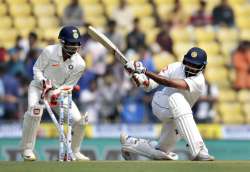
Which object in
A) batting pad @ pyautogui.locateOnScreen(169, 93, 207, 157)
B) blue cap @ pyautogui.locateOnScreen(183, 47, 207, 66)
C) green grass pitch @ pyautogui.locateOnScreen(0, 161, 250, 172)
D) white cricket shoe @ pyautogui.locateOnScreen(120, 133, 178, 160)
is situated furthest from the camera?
white cricket shoe @ pyautogui.locateOnScreen(120, 133, 178, 160)

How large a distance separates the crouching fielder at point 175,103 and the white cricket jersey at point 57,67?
82 centimetres

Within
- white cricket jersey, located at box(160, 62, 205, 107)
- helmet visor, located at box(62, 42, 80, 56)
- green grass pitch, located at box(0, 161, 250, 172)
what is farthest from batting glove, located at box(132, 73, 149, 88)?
green grass pitch, located at box(0, 161, 250, 172)

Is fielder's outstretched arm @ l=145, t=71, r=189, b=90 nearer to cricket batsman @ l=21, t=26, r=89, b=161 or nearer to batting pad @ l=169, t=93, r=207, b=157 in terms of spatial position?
batting pad @ l=169, t=93, r=207, b=157

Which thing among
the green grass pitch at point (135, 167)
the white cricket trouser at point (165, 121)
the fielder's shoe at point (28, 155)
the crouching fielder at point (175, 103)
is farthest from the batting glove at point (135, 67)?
the fielder's shoe at point (28, 155)

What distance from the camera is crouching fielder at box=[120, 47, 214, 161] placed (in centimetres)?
952

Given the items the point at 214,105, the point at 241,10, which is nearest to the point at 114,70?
the point at 214,105

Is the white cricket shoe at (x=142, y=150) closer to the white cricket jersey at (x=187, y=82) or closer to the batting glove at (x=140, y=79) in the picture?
the white cricket jersey at (x=187, y=82)

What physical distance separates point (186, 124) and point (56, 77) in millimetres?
1679

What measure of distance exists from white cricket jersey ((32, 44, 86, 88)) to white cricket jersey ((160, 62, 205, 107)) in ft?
3.29

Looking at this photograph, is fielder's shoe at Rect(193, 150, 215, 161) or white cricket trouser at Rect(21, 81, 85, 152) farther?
white cricket trouser at Rect(21, 81, 85, 152)

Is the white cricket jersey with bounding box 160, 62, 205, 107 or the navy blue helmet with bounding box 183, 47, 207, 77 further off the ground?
the navy blue helmet with bounding box 183, 47, 207, 77

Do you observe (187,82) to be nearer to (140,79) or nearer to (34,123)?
(140,79)

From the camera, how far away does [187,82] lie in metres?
9.71

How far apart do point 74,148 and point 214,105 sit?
395 centimetres
